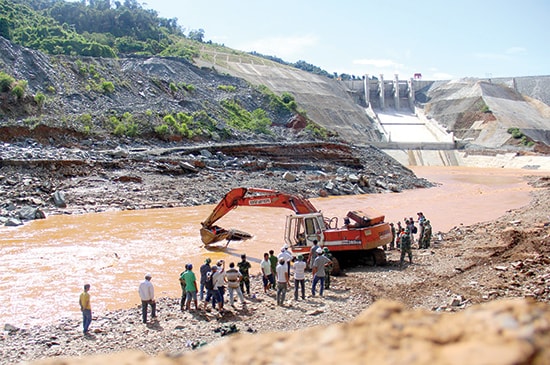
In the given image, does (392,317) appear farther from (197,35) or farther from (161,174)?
(197,35)

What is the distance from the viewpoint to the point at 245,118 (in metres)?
54.9

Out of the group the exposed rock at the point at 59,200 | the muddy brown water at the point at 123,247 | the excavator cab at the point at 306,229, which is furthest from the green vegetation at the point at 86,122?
the excavator cab at the point at 306,229

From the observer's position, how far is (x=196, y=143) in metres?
41.9

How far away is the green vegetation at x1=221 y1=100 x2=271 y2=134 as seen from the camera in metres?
51.8

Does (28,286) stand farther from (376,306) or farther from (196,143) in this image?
(196,143)

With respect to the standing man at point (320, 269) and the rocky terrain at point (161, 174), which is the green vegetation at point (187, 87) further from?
the standing man at point (320, 269)

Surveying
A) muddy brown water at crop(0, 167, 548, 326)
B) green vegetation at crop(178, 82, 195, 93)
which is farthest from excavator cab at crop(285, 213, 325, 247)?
green vegetation at crop(178, 82, 195, 93)

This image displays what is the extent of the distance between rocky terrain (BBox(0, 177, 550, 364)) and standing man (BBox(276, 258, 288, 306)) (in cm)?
23

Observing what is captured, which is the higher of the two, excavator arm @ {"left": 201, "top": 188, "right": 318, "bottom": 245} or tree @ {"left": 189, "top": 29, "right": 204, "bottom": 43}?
tree @ {"left": 189, "top": 29, "right": 204, "bottom": 43}

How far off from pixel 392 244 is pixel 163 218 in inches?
465

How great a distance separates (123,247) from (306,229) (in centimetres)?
798

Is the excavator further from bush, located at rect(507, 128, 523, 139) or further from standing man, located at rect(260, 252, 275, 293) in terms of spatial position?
bush, located at rect(507, 128, 523, 139)

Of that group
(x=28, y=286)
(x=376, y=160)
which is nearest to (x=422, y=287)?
(x=28, y=286)

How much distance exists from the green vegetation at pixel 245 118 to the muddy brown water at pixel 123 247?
1928cm
